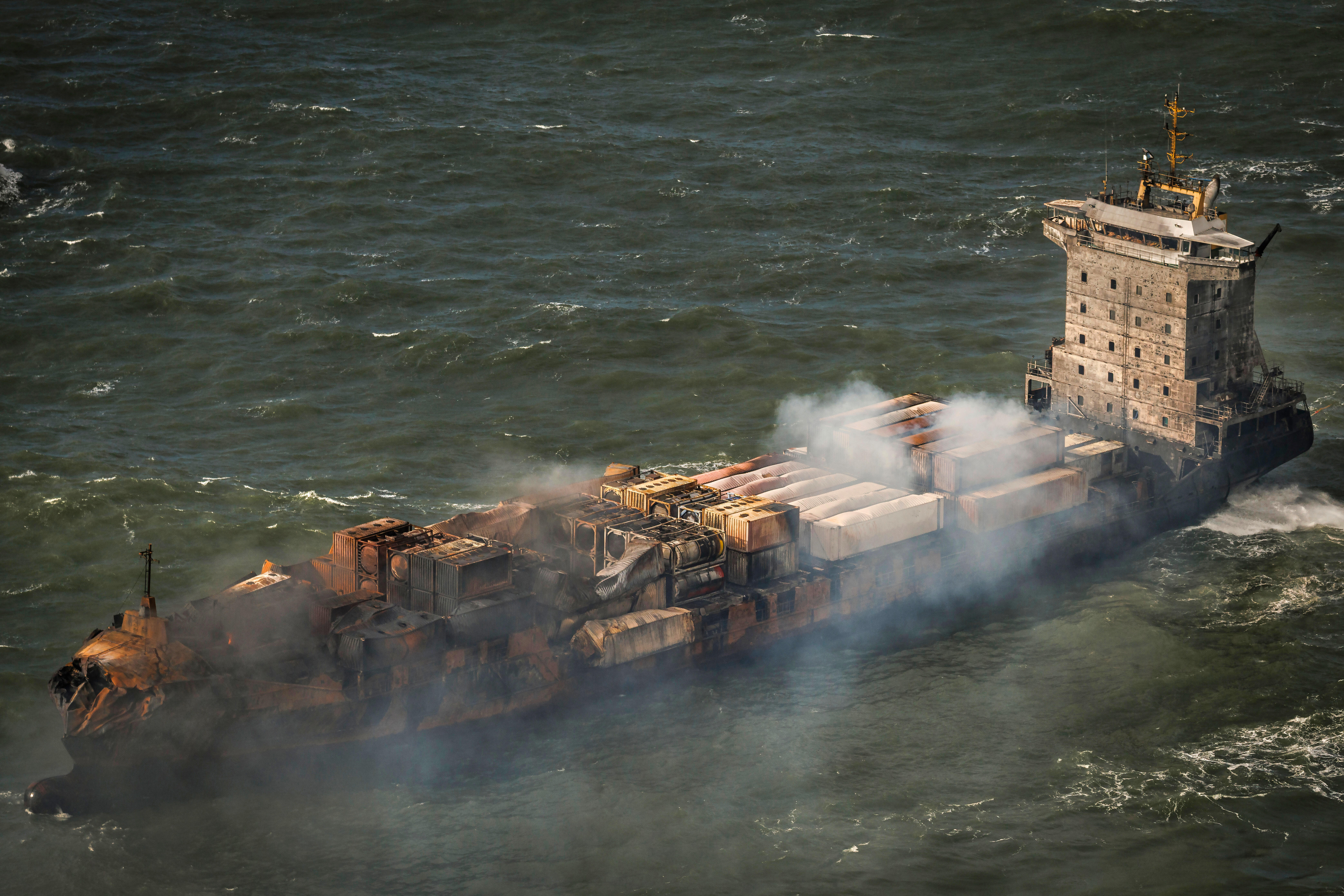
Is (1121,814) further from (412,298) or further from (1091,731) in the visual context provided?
(412,298)

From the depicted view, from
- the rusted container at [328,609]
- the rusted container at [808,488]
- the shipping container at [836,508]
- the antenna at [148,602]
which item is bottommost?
the rusted container at [328,609]

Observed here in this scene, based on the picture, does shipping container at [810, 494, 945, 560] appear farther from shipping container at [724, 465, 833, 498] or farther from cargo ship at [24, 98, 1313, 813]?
shipping container at [724, 465, 833, 498]

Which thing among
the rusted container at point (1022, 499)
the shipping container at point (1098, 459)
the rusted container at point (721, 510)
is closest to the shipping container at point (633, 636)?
the rusted container at point (721, 510)

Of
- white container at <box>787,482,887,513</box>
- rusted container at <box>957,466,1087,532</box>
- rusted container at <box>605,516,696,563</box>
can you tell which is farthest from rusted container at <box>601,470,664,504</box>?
rusted container at <box>957,466,1087,532</box>

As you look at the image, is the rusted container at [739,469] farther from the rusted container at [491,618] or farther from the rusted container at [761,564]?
the rusted container at [491,618]

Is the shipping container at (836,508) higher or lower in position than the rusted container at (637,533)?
lower

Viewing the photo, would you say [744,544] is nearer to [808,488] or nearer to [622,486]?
[808,488]

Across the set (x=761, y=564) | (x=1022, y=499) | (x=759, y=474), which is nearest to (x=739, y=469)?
(x=759, y=474)
